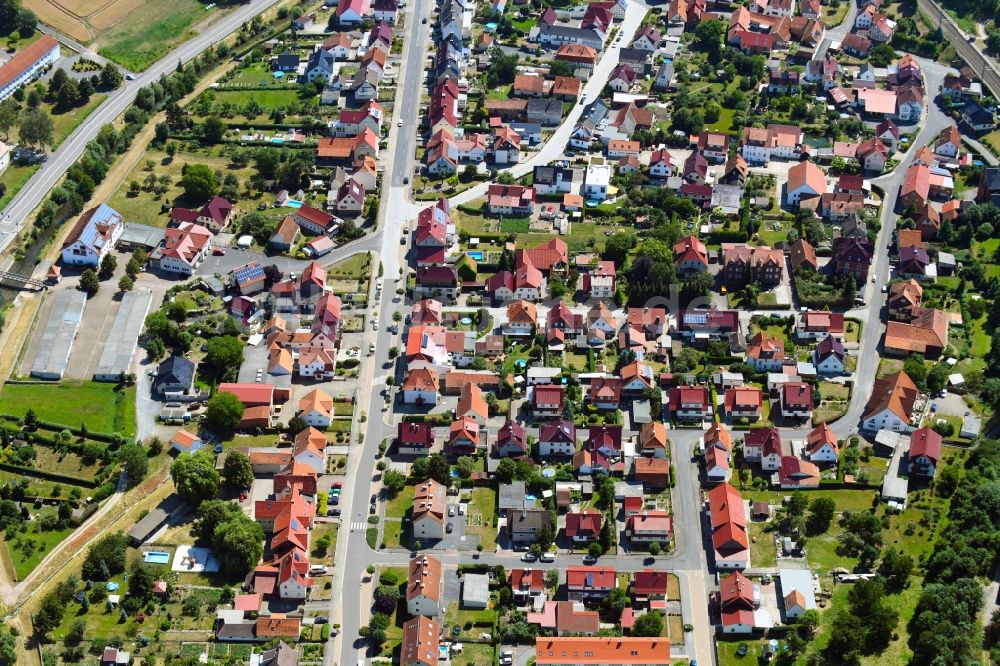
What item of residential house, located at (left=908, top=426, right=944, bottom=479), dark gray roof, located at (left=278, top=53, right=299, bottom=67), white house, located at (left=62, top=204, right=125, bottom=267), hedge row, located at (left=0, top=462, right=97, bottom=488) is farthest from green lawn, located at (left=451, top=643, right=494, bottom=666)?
dark gray roof, located at (left=278, top=53, right=299, bottom=67)

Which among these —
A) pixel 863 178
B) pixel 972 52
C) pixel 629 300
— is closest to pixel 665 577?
pixel 629 300

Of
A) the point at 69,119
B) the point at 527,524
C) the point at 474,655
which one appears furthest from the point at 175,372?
the point at 69,119

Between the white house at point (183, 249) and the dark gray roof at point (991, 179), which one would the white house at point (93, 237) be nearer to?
the white house at point (183, 249)

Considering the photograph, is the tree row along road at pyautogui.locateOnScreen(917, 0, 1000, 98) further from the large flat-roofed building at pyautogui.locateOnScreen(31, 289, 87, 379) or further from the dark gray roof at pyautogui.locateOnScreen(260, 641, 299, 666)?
the dark gray roof at pyautogui.locateOnScreen(260, 641, 299, 666)

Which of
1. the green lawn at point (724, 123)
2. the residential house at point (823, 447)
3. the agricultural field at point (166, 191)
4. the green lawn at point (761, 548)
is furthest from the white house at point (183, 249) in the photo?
the residential house at point (823, 447)

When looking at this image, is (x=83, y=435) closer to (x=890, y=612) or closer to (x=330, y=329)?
(x=330, y=329)

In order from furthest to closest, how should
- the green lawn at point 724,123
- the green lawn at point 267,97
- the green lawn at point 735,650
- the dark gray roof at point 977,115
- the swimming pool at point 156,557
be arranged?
the green lawn at point 267,97 < the green lawn at point 724,123 < the dark gray roof at point 977,115 < the swimming pool at point 156,557 < the green lawn at point 735,650
